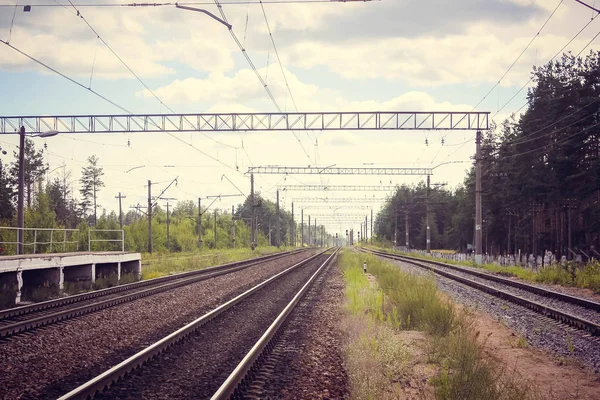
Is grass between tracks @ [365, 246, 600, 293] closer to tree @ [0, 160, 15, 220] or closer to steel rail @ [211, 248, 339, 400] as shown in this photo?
steel rail @ [211, 248, 339, 400]

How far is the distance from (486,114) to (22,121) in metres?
26.5

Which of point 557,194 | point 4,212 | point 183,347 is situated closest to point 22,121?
point 183,347

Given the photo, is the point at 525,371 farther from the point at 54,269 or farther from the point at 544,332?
the point at 54,269

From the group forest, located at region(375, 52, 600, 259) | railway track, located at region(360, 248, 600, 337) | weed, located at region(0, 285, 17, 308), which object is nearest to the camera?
railway track, located at region(360, 248, 600, 337)

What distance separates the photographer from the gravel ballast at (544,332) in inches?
384

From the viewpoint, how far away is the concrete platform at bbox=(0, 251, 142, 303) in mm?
16734

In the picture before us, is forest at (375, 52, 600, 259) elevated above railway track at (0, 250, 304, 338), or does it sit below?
above

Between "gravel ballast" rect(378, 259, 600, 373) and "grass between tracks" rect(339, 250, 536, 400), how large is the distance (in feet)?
4.76

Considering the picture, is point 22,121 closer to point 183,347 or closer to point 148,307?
point 148,307

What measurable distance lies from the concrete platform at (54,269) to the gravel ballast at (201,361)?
675 cm

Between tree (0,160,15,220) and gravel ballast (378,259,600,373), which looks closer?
gravel ballast (378,259,600,373)

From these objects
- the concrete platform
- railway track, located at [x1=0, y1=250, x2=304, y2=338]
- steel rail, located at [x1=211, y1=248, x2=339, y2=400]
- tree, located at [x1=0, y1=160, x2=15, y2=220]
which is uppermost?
tree, located at [x1=0, y1=160, x2=15, y2=220]

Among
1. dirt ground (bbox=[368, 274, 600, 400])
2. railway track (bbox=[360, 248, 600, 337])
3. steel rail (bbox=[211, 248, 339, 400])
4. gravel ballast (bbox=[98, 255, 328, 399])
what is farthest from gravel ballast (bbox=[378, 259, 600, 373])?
gravel ballast (bbox=[98, 255, 328, 399])

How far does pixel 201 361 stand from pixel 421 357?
3636 millimetres
